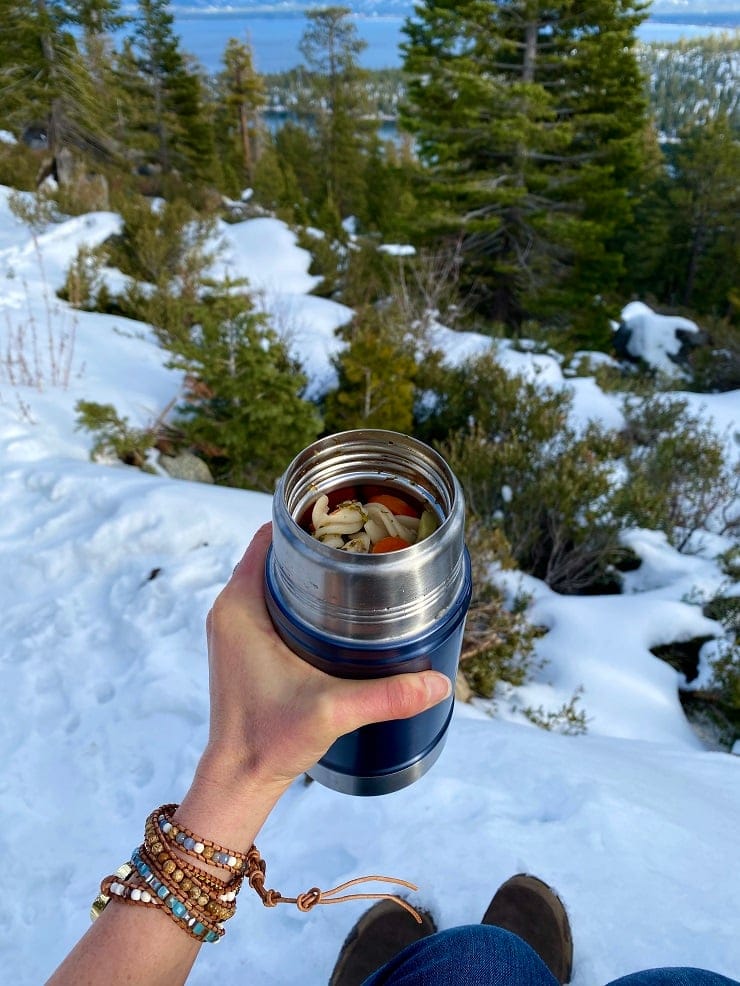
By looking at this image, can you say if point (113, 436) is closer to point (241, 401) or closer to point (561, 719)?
point (241, 401)

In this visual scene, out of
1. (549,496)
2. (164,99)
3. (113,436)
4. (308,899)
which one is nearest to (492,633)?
(549,496)

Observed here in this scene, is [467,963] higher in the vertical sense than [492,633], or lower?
higher

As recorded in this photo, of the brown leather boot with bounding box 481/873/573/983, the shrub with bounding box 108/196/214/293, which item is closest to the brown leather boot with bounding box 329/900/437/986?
the brown leather boot with bounding box 481/873/573/983

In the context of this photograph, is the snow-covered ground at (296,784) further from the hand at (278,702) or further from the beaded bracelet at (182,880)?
the hand at (278,702)

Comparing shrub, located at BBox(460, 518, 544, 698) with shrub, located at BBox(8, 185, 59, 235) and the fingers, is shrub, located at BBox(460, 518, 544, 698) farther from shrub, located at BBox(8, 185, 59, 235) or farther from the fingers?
shrub, located at BBox(8, 185, 59, 235)

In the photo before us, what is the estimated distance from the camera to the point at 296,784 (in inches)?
85.9

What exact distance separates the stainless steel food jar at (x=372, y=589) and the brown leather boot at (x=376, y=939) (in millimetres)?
634

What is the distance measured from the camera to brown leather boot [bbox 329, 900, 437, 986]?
1.64 metres

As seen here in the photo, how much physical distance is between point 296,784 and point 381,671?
1.36 metres

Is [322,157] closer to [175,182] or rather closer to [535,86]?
[175,182]

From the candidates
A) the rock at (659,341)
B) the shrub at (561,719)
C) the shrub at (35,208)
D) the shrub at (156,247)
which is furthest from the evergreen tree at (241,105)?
the shrub at (561,719)

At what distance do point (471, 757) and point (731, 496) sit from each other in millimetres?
4709

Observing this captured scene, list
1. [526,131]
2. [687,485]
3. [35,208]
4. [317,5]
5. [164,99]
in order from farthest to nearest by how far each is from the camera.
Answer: [317,5]
[164,99]
[526,131]
[35,208]
[687,485]

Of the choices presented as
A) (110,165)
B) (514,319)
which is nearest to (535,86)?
(514,319)
